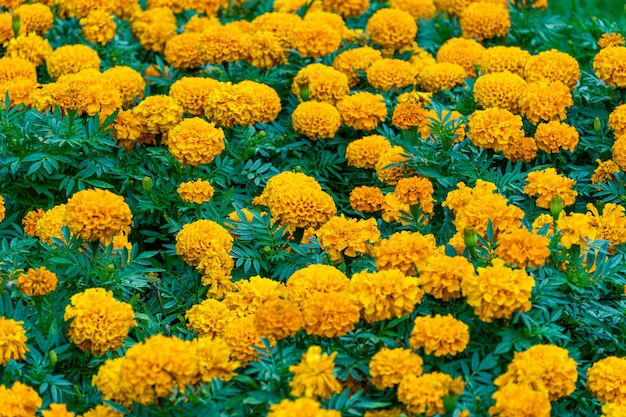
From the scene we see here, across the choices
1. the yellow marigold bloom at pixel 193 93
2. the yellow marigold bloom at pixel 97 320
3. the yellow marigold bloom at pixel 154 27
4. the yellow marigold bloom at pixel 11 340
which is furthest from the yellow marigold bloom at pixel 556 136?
the yellow marigold bloom at pixel 11 340

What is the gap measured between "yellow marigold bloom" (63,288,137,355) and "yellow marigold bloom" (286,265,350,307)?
1.75 feet

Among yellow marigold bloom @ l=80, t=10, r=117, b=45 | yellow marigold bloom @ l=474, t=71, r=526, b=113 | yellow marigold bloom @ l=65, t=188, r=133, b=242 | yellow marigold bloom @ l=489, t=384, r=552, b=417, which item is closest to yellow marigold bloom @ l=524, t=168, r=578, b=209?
yellow marigold bloom @ l=474, t=71, r=526, b=113

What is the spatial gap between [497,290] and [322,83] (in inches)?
77.3

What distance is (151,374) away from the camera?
2.83 meters

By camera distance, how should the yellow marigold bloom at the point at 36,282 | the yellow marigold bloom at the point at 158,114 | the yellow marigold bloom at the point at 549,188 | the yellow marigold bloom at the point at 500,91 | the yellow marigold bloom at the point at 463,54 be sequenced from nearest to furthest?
the yellow marigold bloom at the point at 36,282 < the yellow marigold bloom at the point at 549,188 < the yellow marigold bloom at the point at 158,114 < the yellow marigold bloom at the point at 500,91 < the yellow marigold bloom at the point at 463,54

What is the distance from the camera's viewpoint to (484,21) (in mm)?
5355

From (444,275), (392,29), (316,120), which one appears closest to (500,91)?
(316,120)

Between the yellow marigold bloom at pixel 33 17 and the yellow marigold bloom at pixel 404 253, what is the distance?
2.69 metres

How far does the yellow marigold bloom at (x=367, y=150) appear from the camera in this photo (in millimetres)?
4438

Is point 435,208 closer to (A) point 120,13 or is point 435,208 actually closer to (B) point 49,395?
(B) point 49,395

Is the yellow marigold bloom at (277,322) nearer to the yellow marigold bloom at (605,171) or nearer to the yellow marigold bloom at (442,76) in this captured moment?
the yellow marigold bloom at (605,171)

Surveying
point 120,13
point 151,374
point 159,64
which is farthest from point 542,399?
point 120,13

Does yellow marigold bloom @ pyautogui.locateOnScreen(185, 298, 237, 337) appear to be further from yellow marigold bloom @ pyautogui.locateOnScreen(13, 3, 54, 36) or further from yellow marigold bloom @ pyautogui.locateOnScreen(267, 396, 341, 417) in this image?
yellow marigold bloom @ pyautogui.locateOnScreen(13, 3, 54, 36)

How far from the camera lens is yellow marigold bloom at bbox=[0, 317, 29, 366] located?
309 cm
